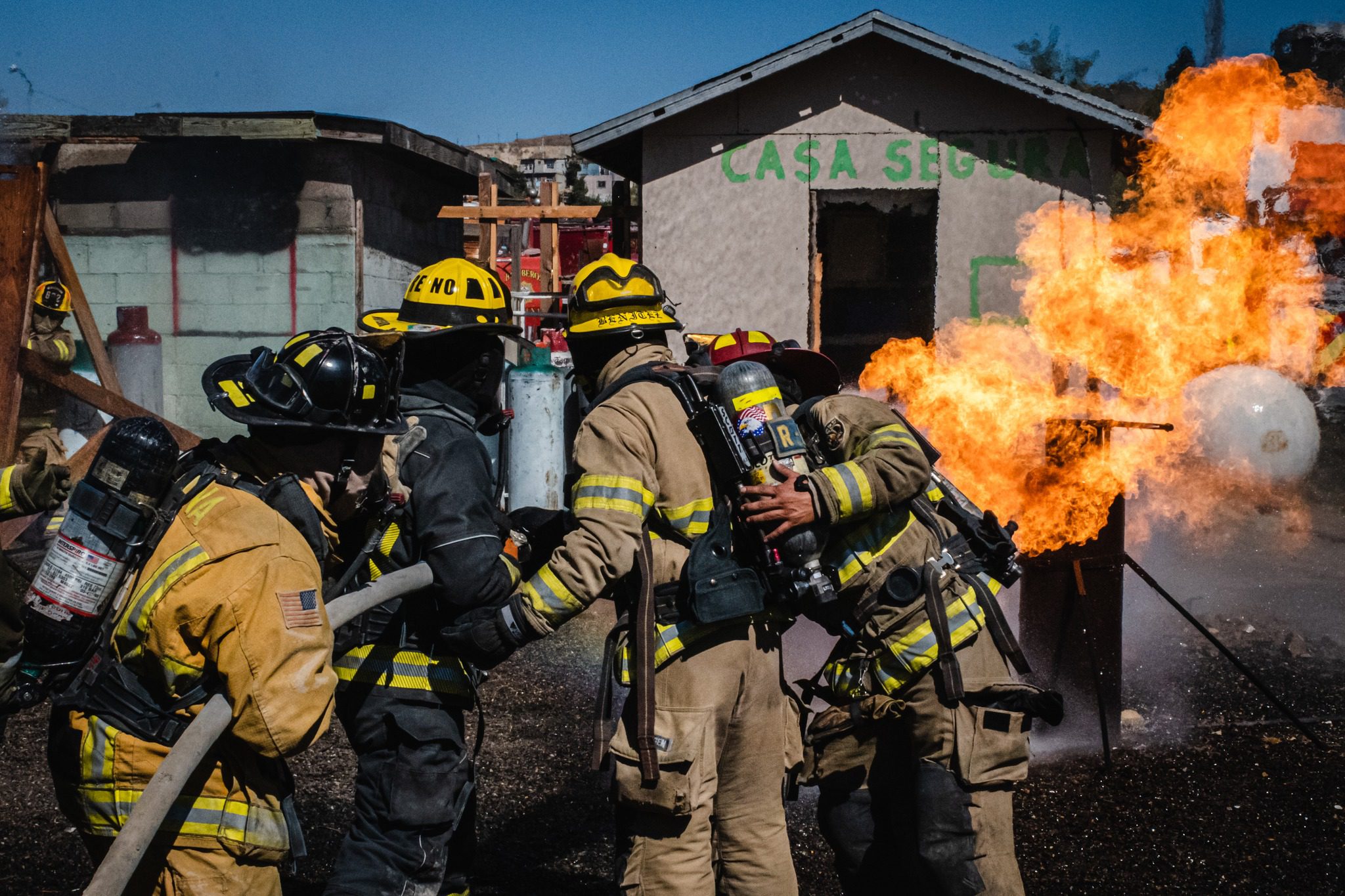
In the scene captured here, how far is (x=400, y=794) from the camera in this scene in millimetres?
3209

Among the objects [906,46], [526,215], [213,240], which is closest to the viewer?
[906,46]

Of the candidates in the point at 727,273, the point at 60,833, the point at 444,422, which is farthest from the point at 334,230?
the point at 444,422

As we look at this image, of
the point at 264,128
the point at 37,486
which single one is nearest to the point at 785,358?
the point at 37,486

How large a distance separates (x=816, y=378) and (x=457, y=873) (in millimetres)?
2216

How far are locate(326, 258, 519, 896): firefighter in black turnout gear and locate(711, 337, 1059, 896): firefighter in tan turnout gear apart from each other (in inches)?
37.4

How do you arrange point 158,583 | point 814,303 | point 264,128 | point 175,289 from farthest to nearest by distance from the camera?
point 175,289
point 264,128
point 814,303
point 158,583

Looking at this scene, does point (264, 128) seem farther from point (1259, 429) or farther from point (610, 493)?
point (1259, 429)

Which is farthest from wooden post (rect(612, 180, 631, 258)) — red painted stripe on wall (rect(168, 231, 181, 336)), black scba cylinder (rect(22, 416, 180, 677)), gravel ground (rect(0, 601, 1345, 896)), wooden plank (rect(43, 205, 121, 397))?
Result: black scba cylinder (rect(22, 416, 180, 677))

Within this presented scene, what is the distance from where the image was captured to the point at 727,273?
9531 mm

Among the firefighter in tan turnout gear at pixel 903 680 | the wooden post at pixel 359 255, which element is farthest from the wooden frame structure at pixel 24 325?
the firefighter in tan turnout gear at pixel 903 680

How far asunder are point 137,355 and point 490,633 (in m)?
9.48

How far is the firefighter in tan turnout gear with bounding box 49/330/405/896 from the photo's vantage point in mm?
2189

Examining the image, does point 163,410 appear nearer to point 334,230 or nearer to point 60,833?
point 334,230

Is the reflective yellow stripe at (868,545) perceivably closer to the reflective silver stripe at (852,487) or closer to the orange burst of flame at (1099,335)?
the reflective silver stripe at (852,487)
